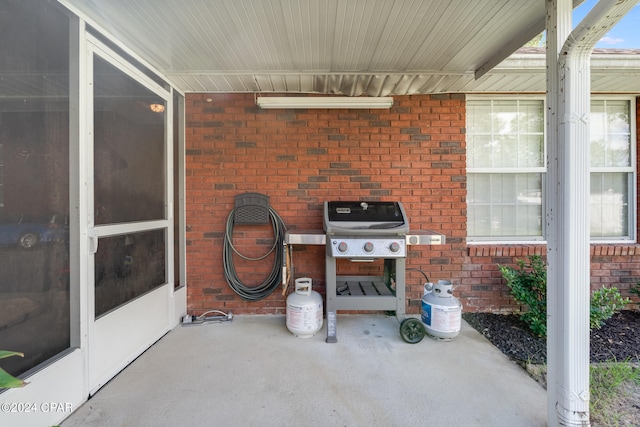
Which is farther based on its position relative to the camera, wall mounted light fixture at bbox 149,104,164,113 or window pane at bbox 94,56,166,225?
wall mounted light fixture at bbox 149,104,164,113

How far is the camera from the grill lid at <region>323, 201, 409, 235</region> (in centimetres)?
269

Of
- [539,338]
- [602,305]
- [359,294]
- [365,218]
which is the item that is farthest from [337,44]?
[602,305]

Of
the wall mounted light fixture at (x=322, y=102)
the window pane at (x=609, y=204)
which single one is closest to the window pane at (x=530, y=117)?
the window pane at (x=609, y=204)

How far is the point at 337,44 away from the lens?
2.48 meters

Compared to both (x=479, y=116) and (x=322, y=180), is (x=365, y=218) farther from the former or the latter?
(x=479, y=116)

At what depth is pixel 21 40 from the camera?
1.70 meters

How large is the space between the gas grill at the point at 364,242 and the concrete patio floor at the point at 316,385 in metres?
0.43

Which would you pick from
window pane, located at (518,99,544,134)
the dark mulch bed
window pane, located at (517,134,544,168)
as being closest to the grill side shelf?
the dark mulch bed

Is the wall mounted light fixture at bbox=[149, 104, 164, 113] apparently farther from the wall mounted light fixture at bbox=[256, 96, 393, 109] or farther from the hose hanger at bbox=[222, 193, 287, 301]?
the hose hanger at bbox=[222, 193, 287, 301]

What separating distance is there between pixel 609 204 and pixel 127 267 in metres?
5.88

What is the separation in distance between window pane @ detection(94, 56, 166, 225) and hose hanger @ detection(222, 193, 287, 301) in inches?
31.9

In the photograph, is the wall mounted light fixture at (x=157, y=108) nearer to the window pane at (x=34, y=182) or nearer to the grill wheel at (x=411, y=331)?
the window pane at (x=34, y=182)

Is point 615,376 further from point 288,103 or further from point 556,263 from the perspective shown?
point 288,103

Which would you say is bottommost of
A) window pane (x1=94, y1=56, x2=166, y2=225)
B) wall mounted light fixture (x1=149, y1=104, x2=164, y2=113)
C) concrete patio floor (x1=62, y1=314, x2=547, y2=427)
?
concrete patio floor (x1=62, y1=314, x2=547, y2=427)
